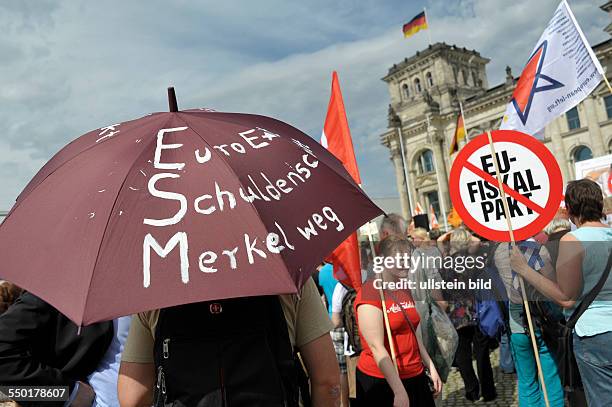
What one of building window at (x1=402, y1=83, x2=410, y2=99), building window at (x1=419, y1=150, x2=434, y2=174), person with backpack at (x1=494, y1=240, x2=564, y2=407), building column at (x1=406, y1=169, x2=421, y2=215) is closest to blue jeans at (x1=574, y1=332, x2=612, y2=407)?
person with backpack at (x1=494, y1=240, x2=564, y2=407)

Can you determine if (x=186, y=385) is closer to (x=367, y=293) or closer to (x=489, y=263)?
(x=367, y=293)

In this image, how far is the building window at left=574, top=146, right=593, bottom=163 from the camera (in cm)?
3666

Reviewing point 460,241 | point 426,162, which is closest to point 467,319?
point 460,241

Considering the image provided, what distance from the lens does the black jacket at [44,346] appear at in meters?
2.38

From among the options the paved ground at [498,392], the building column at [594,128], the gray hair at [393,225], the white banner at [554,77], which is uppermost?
the building column at [594,128]

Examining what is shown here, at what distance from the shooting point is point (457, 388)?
6.64 m

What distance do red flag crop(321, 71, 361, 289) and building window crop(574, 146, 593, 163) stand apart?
3795 cm

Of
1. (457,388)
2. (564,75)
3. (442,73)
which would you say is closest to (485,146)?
(564,75)

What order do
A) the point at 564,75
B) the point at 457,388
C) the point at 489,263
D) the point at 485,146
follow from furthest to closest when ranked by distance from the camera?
the point at 457,388, the point at 564,75, the point at 489,263, the point at 485,146

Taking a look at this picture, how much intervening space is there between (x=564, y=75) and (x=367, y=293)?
3.68m

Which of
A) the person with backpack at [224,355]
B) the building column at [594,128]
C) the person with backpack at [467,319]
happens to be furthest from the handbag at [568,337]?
the building column at [594,128]

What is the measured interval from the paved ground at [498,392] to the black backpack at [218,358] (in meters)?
4.34

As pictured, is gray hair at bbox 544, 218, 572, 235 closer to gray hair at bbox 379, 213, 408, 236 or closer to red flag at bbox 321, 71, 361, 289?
gray hair at bbox 379, 213, 408, 236

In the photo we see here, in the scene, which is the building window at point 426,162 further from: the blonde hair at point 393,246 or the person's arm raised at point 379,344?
the person's arm raised at point 379,344
